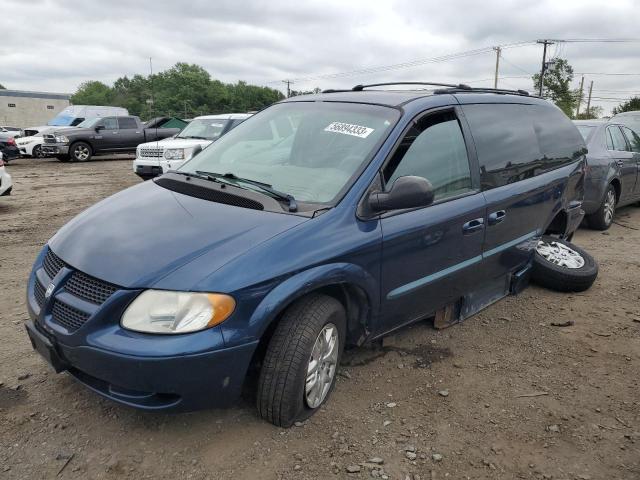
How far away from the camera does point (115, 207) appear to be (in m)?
3.07

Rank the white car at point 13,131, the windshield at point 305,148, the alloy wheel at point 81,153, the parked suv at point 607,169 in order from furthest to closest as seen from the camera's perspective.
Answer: the white car at point 13,131
the alloy wheel at point 81,153
the parked suv at point 607,169
the windshield at point 305,148

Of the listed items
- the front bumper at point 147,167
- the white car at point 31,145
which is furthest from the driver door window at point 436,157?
the white car at point 31,145

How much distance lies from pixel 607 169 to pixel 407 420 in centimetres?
625

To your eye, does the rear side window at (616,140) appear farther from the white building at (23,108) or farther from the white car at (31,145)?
the white building at (23,108)

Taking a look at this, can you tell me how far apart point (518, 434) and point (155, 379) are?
1.92 m

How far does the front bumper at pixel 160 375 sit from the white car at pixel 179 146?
803 cm

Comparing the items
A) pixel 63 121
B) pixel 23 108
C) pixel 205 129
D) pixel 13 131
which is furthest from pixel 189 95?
pixel 205 129

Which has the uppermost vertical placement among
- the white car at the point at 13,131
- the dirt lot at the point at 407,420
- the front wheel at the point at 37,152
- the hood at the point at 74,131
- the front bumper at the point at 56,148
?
the hood at the point at 74,131

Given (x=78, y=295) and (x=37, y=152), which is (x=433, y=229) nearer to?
(x=78, y=295)

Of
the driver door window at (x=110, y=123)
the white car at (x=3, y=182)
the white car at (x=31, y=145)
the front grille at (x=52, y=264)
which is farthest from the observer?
the white car at (x=31, y=145)

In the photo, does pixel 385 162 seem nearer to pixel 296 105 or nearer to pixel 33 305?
Result: pixel 296 105

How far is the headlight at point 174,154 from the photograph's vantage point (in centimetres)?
1070

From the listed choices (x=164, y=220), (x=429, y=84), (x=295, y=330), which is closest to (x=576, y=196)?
(x=429, y=84)

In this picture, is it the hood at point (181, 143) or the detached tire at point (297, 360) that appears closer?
the detached tire at point (297, 360)
